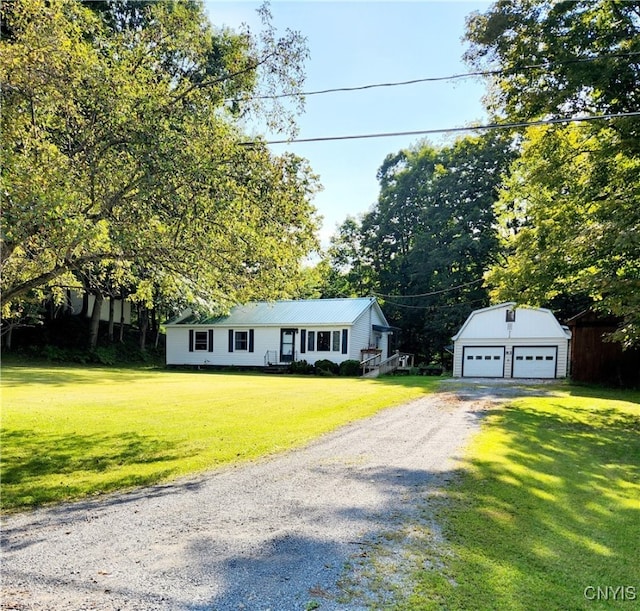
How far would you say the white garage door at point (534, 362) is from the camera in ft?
80.2

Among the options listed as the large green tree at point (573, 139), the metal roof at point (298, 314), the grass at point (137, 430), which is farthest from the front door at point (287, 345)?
the large green tree at point (573, 139)

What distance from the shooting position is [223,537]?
12.5 feet

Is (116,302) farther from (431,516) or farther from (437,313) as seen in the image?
(431,516)

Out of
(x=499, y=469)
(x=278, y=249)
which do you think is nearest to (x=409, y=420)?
(x=499, y=469)

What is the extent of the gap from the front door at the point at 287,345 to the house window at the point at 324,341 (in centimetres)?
162

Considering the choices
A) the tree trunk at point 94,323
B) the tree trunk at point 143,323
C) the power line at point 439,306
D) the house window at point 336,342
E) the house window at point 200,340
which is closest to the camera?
the house window at point 336,342

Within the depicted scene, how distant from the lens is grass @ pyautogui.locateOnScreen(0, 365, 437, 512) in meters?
5.72

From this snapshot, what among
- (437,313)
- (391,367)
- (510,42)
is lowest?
(391,367)

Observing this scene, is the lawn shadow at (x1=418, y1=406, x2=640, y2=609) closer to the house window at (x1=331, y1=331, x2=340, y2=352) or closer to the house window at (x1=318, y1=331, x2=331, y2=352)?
the house window at (x1=331, y1=331, x2=340, y2=352)

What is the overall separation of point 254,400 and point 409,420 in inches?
172

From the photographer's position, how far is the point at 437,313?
3431cm

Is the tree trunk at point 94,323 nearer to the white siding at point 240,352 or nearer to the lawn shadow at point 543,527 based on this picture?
the white siding at point 240,352

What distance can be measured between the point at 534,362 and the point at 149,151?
78.7ft

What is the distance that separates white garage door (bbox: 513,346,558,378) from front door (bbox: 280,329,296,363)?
12482mm
